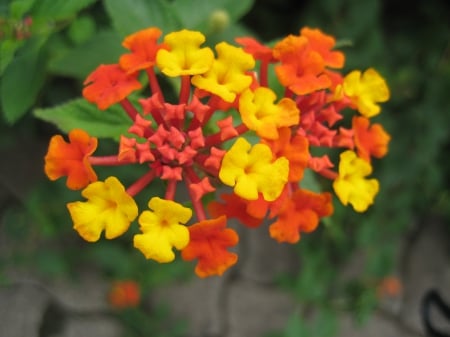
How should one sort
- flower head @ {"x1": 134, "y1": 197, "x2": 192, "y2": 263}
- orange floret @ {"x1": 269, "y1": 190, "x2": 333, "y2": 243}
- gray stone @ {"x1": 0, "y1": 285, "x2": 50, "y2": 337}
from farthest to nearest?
1. gray stone @ {"x1": 0, "y1": 285, "x2": 50, "y2": 337}
2. orange floret @ {"x1": 269, "y1": 190, "x2": 333, "y2": 243}
3. flower head @ {"x1": 134, "y1": 197, "x2": 192, "y2": 263}

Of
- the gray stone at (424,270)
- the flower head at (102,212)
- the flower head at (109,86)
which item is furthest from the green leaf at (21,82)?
the gray stone at (424,270)

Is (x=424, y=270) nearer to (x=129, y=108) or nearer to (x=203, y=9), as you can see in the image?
(x=203, y=9)

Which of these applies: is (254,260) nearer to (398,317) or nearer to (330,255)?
(330,255)

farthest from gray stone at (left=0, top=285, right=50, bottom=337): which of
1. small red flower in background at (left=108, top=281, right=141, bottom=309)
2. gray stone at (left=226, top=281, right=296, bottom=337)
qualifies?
gray stone at (left=226, top=281, right=296, bottom=337)

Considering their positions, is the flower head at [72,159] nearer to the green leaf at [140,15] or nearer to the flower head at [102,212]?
the flower head at [102,212]

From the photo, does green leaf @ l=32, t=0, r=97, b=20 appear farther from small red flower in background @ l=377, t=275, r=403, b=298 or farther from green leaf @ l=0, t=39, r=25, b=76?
small red flower in background @ l=377, t=275, r=403, b=298
